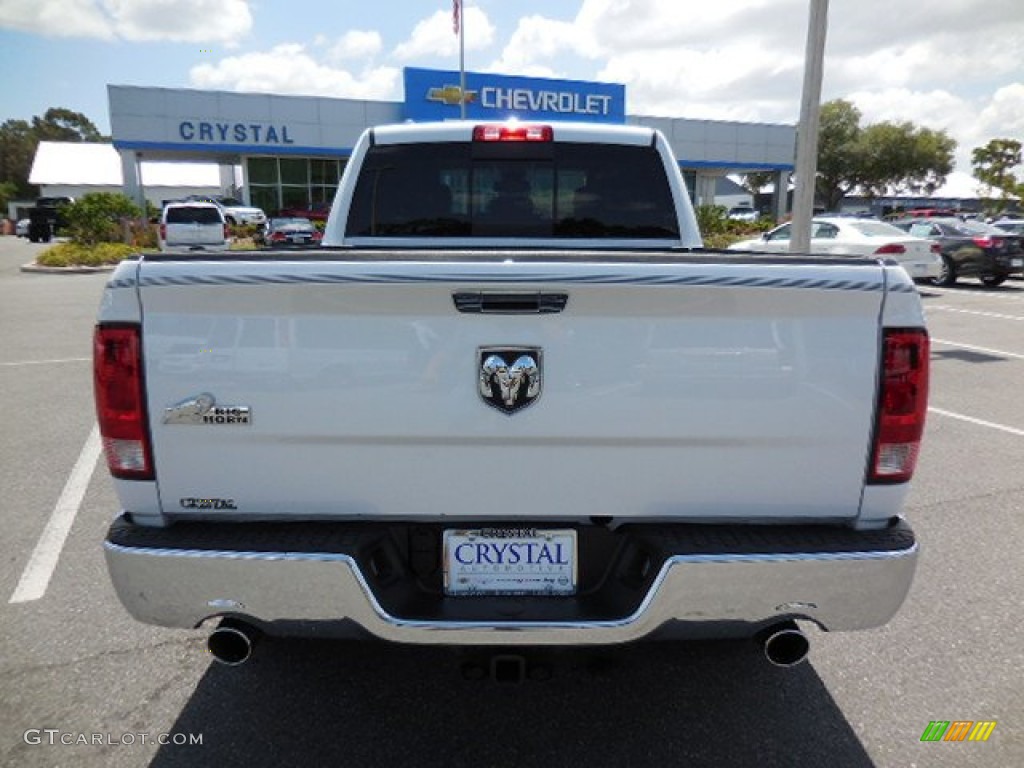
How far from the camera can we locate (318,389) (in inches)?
82.2

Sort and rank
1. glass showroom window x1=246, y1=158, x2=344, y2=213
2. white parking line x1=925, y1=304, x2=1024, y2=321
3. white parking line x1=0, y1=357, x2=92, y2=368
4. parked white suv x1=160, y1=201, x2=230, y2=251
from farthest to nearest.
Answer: glass showroom window x1=246, y1=158, x2=344, y2=213, parked white suv x1=160, y1=201, x2=230, y2=251, white parking line x1=925, y1=304, x2=1024, y2=321, white parking line x1=0, y1=357, x2=92, y2=368

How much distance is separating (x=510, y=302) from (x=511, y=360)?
0.16 m

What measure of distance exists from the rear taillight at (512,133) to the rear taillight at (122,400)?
214cm

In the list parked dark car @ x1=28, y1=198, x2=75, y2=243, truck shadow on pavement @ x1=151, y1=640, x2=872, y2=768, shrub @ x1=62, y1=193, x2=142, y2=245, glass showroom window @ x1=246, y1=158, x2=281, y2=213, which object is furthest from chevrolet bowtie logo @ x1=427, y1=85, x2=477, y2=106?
truck shadow on pavement @ x1=151, y1=640, x2=872, y2=768

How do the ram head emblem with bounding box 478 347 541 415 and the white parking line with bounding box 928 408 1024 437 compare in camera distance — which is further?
the white parking line with bounding box 928 408 1024 437

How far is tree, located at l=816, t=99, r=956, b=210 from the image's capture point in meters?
65.0

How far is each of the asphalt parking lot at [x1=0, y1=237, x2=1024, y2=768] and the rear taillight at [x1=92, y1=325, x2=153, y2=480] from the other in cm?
109

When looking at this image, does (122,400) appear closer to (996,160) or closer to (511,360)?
(511,360)

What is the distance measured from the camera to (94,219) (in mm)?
25938

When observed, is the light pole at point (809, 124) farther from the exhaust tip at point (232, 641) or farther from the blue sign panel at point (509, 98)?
the blue sign panel at point (509, 98)

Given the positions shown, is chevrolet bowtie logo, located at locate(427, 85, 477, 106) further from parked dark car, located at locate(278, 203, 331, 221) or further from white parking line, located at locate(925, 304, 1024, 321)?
white parking line, located at locate(925, 304, 1024, 321)

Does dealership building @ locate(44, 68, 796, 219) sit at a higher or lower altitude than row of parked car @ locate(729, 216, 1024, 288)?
higher

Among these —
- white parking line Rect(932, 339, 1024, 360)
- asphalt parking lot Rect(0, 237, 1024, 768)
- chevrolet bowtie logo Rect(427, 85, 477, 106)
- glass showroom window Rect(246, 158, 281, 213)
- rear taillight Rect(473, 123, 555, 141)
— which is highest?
chevrolet bowtie logo Rect(427, 85, 477, 106)

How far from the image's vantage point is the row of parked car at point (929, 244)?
1518cm
